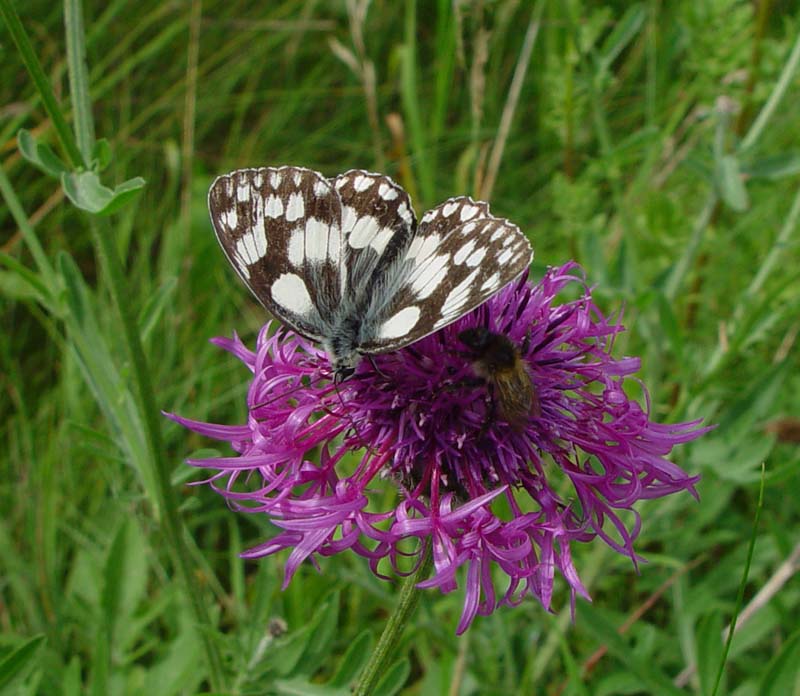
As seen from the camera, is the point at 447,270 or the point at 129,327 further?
the point at 129,327

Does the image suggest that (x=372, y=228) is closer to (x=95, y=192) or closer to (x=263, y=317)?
(x=95, y=192)

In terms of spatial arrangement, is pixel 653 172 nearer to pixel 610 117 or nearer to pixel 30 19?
pixel 610 117

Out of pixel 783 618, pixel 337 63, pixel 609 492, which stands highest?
pixel 337 63

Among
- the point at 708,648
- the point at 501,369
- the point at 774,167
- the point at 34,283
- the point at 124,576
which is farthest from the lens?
the point at 774,167

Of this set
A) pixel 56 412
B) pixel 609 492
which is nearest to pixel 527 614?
pixel 609 492

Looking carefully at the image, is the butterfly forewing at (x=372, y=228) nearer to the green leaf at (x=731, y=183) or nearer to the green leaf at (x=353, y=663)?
the green leaf at (x=353, y=663)

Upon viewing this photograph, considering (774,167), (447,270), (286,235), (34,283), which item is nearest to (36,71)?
(34,283)
